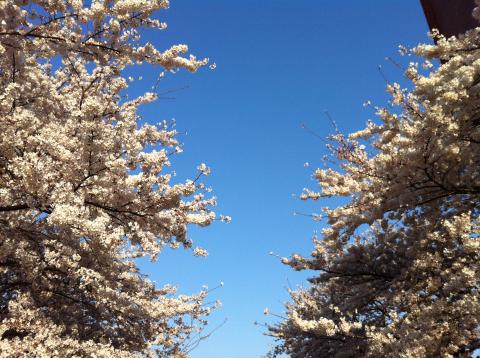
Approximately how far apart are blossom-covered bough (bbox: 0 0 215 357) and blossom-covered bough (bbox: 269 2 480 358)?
3601 millimetres

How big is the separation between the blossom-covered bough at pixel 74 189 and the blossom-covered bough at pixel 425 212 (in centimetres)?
360

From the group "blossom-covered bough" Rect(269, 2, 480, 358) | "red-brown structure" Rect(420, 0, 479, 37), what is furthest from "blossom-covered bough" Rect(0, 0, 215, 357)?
"red-brown structure" Rect(420, 0, 479, 37)

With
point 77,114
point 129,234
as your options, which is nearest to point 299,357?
point 129,234

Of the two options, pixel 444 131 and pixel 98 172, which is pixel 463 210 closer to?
pixel 444 131

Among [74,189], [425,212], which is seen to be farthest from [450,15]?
[74,189]

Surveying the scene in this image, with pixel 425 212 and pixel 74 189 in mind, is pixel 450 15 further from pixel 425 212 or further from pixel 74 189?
pixel 74 189

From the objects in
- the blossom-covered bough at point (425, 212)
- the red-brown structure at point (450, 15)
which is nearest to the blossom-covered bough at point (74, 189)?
the blossom-covered bough at point (425, 212)

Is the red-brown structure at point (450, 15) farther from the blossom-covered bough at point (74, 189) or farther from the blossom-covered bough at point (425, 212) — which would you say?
the blossom-covered bough at point (74, 189)

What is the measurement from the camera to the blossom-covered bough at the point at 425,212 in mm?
6508

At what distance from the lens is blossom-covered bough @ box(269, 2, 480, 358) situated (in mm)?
6508

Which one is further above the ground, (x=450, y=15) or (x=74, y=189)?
(x=450, y=15)

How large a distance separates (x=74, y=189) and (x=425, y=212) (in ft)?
23.6

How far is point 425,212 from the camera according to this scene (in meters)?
9.33

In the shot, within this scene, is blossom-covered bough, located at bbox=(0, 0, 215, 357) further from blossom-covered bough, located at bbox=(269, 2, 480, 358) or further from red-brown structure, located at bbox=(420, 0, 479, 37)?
red-brown structure, located at bbox=(420, 0, 479, 37)
